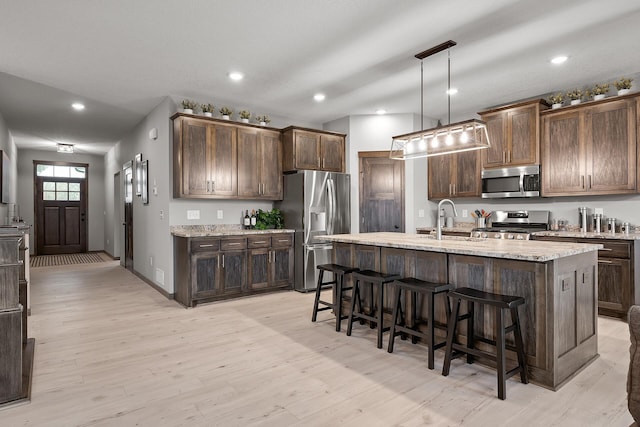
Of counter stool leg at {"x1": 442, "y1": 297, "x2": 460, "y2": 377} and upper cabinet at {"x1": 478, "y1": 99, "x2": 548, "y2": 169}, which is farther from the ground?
upper cabinet at {"x1": 478, "y1": 99, "x2": 548, "y2": 169}

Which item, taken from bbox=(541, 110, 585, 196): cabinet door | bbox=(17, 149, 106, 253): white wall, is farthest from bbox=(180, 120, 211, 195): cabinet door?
bbox=(17, 149, 106, 253): white wall

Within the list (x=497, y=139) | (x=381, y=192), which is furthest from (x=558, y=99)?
(x=381, y=192)

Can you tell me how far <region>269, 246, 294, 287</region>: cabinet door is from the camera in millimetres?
5117

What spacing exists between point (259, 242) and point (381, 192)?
2112mm

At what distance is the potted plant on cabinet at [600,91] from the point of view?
169 inches

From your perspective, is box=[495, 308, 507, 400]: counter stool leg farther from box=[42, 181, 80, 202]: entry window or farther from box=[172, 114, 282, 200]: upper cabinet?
box=[42, 181, 80, 202]: entry window

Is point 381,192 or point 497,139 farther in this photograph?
point 381,192

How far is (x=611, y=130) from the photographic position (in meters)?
4.20

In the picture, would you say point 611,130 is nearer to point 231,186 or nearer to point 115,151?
point 231,186

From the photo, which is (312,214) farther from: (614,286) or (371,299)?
(614,286)

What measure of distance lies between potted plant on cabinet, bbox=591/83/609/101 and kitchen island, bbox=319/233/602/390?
2.53 metres

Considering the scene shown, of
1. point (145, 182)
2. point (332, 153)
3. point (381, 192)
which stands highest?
point (332, 153)

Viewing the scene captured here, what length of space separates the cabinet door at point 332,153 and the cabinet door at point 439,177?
4.76ft

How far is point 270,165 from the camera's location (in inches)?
219
